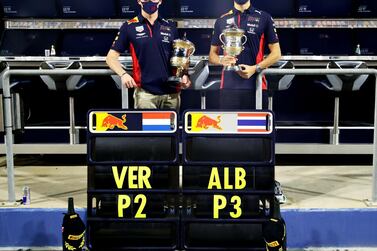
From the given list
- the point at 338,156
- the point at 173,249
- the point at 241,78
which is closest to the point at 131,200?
the point at 173,249

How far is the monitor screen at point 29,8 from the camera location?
20.1 ft

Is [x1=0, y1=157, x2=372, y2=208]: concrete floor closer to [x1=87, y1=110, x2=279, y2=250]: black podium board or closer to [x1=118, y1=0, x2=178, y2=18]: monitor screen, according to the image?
[x1=87, y1=110, x2=279, y2=250]: black podium board

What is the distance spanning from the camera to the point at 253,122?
2711mm

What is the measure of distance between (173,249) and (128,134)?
25.4 inches

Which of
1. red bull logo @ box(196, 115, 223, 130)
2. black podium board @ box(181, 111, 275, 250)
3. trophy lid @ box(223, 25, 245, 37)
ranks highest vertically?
trophy lid @ box(223, 25, 245, 37)

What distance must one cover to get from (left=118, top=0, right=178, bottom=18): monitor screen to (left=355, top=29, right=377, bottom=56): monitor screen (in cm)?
214

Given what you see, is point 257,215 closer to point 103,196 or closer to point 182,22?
point 103,196

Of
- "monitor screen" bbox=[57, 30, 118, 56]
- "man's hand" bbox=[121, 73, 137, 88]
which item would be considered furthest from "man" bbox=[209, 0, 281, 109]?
"monitor screen" bbox=[57, 30, 118, 56]

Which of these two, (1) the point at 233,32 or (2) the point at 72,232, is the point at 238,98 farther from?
(2) the point at 72,232

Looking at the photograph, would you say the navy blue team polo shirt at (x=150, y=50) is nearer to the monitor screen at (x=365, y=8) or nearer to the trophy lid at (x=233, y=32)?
the trophy lid at (x=233, y=32)

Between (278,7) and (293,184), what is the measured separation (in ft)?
9.13

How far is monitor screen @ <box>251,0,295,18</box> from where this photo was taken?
19.8ft

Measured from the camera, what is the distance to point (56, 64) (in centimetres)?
520

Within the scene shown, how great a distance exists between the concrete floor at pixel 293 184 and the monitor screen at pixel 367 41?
1770 mm
